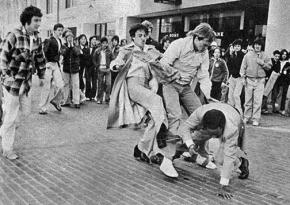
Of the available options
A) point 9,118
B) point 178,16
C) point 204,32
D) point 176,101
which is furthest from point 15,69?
point 178,16

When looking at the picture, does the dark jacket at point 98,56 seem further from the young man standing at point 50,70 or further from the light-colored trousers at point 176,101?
the light-colored trousers at point 176,101

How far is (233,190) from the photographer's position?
4.55 m

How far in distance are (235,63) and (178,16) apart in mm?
9476

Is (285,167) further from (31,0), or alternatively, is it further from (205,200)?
(31,0)

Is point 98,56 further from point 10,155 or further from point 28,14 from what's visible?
point 10,155

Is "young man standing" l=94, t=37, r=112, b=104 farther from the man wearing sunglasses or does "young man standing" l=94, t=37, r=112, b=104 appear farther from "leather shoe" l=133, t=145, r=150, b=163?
the man wearing sunglasses

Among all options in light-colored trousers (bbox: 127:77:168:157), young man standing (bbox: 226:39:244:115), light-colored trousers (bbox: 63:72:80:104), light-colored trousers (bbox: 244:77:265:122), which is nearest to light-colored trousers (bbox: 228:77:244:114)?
young man standing (bbox: 226:39:244:115)

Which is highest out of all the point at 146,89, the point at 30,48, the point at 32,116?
the point at 30,48

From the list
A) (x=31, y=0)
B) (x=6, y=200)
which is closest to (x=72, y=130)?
(x=6, y=200)

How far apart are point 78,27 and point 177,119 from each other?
24.8m

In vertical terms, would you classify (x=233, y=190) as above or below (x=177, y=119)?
below

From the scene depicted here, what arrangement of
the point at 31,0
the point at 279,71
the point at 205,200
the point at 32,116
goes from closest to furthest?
the point at 205,200 < the point at 32,116 < the point at 279,71 < the point at 31,0

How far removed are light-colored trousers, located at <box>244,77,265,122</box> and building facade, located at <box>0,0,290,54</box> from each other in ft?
12.0

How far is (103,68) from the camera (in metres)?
11.8
